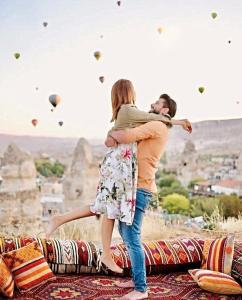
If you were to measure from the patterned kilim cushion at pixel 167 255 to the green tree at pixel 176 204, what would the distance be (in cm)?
400

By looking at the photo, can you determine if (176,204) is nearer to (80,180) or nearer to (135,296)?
(80,180)

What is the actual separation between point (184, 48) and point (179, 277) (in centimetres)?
317

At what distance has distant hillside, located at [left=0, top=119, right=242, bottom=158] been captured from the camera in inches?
258

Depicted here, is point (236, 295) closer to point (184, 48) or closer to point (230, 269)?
point (230, 269)

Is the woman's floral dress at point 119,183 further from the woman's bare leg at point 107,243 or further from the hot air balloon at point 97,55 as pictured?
the hot air balloon at point 97,55

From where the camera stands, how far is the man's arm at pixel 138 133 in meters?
2.74

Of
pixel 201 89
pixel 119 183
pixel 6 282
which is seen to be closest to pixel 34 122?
pixel 201 89

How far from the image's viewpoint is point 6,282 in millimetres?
2914

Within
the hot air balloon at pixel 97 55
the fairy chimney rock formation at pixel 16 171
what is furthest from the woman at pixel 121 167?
the fairy chimney rock formation at pixel 16 171

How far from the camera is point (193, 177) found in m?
8.33

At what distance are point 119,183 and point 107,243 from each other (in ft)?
1.45

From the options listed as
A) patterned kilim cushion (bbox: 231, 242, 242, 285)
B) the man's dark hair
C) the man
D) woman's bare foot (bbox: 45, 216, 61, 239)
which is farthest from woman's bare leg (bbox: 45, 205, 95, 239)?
patterned kilim cushion (bbox: 231, 242, 242, 285)

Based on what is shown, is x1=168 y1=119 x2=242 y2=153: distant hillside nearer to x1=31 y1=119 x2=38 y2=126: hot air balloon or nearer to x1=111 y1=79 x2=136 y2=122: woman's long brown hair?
x1=31 y1=119 x2=38 y2=126: hot air balloon

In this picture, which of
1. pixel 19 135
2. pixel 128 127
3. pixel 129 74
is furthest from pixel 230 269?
pixel 19 135
